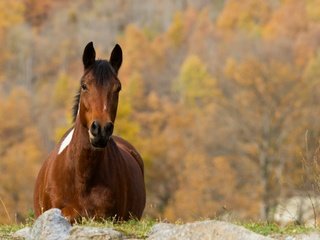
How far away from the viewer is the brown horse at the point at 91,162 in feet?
28.9

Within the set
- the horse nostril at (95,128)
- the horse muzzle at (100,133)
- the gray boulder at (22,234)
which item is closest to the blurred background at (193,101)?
the horse muzzle at (100,133)

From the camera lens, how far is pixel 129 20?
198 meters

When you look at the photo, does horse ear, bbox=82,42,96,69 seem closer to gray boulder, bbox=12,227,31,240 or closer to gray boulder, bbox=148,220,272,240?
gray boulder, bbox=12,227,31,240

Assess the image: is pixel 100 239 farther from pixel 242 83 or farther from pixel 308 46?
pixel 308 46

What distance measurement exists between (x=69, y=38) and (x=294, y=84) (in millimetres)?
128312

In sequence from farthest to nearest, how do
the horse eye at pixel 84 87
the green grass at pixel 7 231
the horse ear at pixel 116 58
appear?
the horse ear at pixel 116 58 → the horse eye at pixel 84 87 → the green grass at pixel 7 231

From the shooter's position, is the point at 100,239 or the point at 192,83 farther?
the point at 192,83

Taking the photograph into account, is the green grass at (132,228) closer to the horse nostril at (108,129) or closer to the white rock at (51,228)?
the white rock at (51,228)

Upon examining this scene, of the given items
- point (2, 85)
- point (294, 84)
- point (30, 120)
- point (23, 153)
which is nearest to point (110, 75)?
point (294, 84)

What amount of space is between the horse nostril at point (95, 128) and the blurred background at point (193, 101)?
1.72 meters

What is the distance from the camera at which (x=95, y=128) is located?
8.52 metres

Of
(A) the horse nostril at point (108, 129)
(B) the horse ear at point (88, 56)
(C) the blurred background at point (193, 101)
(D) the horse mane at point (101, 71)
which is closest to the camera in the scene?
(A) the horse nostril at point (108, 129)

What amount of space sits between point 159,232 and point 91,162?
2634 mm

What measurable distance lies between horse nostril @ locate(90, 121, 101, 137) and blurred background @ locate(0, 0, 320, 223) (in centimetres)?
172
